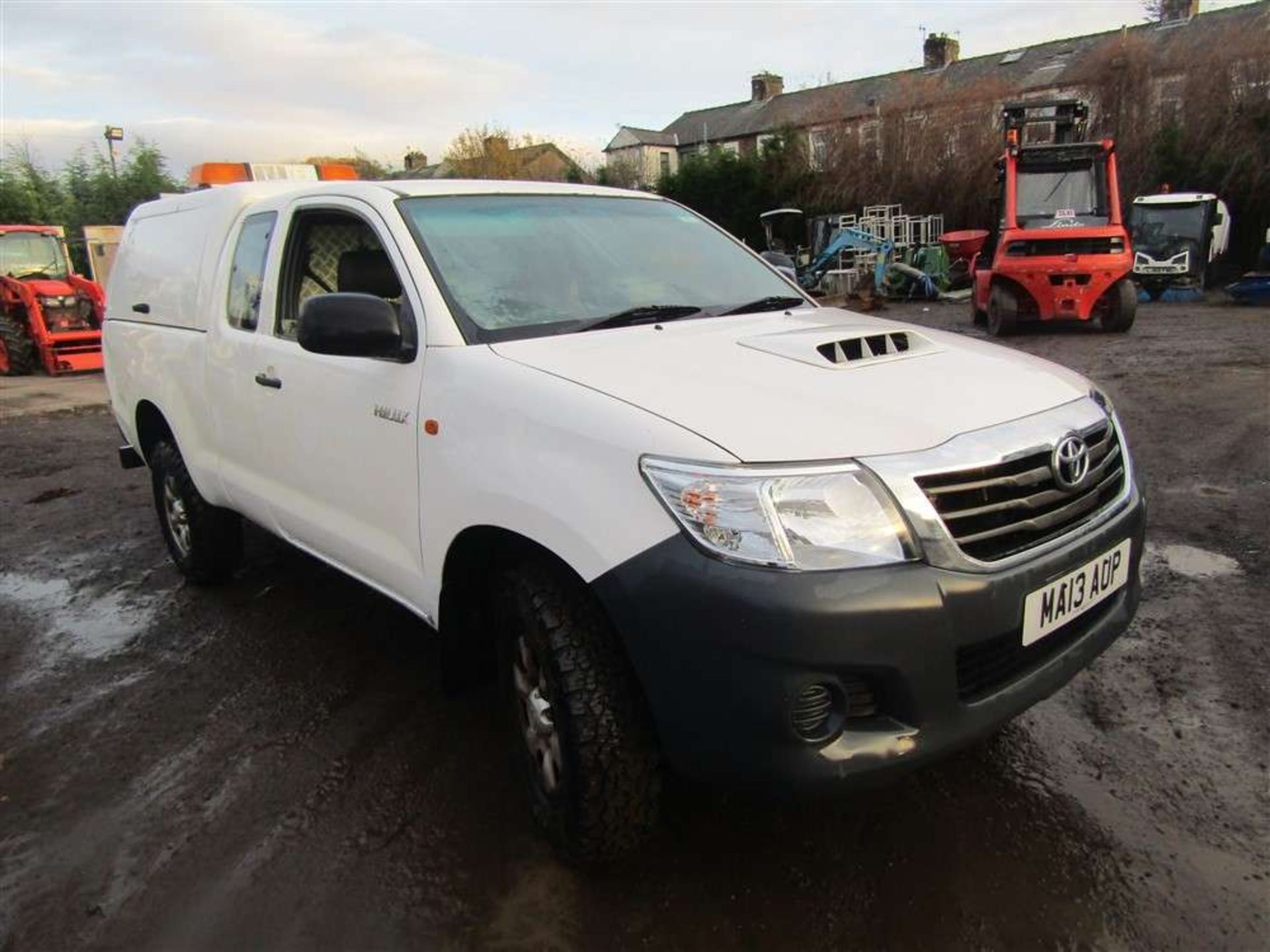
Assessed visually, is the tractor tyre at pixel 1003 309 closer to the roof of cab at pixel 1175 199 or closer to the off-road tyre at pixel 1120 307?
the off-road tyre at pixel 1120 307

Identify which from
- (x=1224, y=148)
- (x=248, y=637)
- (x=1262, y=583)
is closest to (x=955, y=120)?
(x=1224, y=148)

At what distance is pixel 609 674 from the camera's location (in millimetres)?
2182

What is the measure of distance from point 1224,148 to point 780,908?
78.4 ft

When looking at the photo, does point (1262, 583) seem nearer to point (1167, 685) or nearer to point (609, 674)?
point (1167, 685)

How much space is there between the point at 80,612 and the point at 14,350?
12.9 meters

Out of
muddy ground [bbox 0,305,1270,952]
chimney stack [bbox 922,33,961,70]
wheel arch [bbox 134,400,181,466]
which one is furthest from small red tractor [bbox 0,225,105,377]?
chimney stack [bbox 922,33,961,70]

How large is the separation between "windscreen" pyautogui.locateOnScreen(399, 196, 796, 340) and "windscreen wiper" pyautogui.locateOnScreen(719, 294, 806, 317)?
0.11 feet

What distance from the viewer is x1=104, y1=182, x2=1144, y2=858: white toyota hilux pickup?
195cm

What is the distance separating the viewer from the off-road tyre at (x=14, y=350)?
1474cm

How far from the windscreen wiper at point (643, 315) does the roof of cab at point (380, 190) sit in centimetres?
80

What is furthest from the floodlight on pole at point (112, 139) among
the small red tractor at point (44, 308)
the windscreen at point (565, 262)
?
the windscreen at point (565, 262)

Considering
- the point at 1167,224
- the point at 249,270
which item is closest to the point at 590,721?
the point at 249,270

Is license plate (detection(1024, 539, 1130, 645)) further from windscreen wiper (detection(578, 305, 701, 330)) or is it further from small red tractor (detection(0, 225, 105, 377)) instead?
small red tractor (detection(0, 225, 105, 377))

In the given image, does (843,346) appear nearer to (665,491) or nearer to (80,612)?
(665,491)
